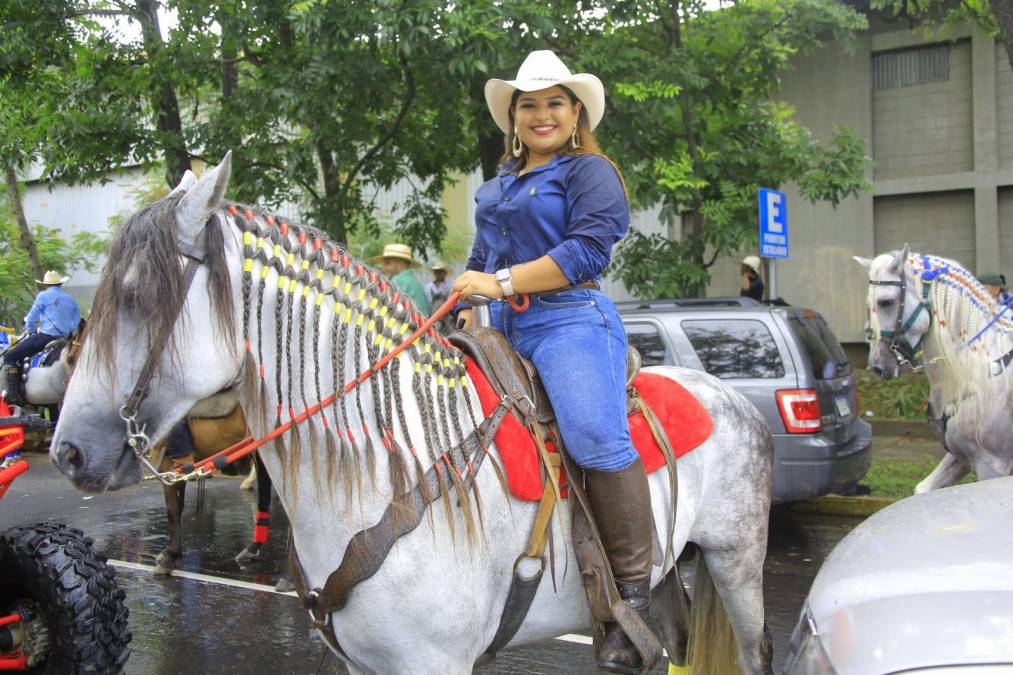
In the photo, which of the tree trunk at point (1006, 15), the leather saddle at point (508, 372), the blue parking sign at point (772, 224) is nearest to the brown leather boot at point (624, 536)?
the leather saddle at point (508, 372)

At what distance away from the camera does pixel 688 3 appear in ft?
33.8

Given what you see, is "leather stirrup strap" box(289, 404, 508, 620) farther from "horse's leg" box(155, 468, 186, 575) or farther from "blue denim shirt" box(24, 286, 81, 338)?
"blue denim shirt" box(24, 286, 81, 338)

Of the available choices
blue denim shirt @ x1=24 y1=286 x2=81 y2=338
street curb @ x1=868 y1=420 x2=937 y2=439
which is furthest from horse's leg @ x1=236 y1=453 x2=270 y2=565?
street curb @ x1=868 y1=420 x2=937 y2=439

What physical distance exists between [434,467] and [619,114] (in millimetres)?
7798

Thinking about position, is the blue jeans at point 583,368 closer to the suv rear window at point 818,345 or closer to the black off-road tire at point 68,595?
the black off-road tire at point 68,595

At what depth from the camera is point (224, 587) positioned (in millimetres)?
6539

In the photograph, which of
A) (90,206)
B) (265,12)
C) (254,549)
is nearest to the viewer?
(254,549)

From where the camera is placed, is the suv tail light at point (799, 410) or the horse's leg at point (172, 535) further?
the suv tail light at point (799, 410)

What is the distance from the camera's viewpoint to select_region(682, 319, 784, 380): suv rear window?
7.55m

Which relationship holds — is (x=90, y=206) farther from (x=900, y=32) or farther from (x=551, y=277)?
(x=551, y=277)

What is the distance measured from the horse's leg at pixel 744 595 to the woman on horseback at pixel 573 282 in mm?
633

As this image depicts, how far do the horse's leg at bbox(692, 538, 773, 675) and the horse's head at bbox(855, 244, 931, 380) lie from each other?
12.4 ft

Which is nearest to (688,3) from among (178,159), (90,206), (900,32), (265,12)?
(265,12)

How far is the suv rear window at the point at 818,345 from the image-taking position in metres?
7.66
